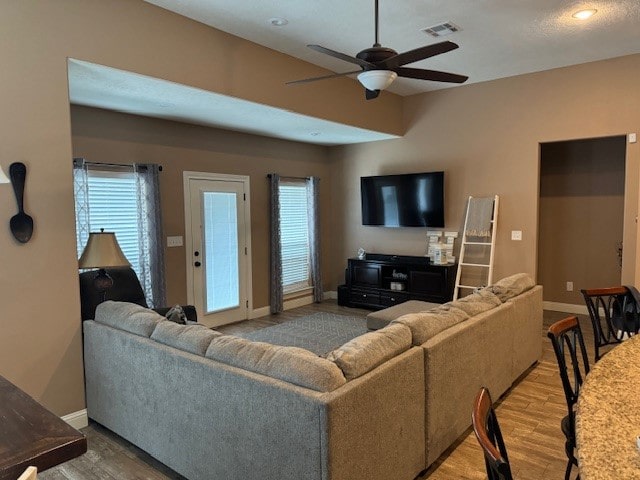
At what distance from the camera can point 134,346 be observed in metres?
2.72

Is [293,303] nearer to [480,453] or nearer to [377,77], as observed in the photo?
[480,453]

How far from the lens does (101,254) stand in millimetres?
3232

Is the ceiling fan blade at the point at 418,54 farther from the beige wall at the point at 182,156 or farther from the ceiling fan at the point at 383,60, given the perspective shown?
the beige wall at the point at 182,156

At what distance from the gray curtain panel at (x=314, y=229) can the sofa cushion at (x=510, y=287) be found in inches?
149

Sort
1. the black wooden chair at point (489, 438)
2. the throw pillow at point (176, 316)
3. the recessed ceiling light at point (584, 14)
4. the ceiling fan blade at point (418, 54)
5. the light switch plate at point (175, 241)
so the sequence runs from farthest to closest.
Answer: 1. the light switch plate at point (175, 241)
2. the recessed ceiling light at point (584, 14)
3. the throw pillow at point (176, 316)
4. the ceiling fan blade at point (418, 54)
5. the black wooden chair at point (489, 438)

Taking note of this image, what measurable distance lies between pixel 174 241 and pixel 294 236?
7.20 feet

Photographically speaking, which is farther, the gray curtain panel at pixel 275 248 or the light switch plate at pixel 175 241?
the gray curtain panel at pixel 275 248

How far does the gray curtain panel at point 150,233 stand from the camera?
5.05 meters

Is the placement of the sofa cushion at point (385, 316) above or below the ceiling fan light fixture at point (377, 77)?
below

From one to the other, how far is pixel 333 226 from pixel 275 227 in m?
1.56

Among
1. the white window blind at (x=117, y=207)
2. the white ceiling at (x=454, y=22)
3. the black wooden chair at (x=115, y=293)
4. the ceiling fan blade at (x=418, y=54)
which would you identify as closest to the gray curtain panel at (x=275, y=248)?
the white ceiling at (x=454, y=22)

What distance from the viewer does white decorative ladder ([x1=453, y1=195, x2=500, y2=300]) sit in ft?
19.4

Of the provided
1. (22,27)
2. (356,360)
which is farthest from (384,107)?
(356,360)

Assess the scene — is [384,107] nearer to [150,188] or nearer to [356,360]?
[150,188]
